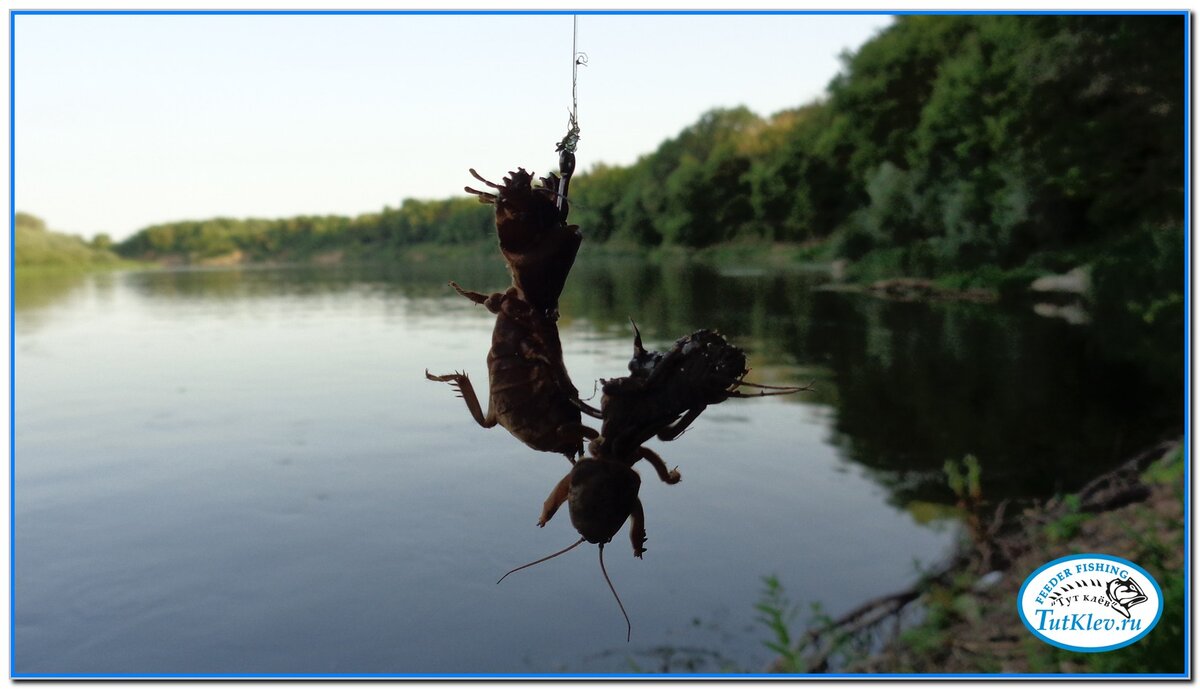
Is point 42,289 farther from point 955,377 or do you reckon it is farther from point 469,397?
point 469,397

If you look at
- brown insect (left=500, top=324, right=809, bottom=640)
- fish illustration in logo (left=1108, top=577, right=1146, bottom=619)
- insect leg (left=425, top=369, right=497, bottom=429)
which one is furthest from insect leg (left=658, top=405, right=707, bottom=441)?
fish illustration in logo (left=1108, top=577, right=1146, bottom=619)

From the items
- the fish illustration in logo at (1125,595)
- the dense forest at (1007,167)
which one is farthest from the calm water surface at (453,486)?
the fish illustration in logo at (1125,595)

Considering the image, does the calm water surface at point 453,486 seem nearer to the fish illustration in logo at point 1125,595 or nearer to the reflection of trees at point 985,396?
the reflection of trees at point 985,396

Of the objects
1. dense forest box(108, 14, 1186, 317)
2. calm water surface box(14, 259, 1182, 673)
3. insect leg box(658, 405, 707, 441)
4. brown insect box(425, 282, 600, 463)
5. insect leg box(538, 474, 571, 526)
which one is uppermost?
dense forest box(108, 14, 1186, 317)

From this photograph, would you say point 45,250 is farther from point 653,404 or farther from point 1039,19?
point 653,404

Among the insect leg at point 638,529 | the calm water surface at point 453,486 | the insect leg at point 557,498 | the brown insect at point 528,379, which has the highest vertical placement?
the brown insect at point 528,379

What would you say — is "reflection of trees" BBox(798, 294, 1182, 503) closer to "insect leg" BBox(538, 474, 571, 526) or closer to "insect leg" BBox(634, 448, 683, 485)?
"insect leg" BBox(634, 448, 683, 485)
